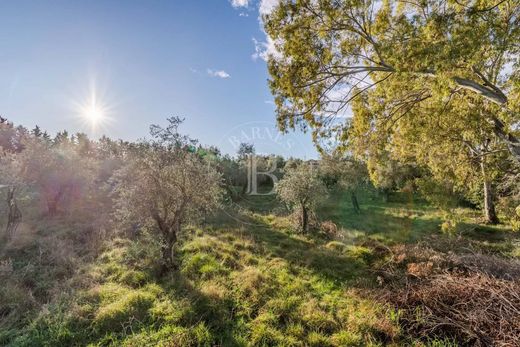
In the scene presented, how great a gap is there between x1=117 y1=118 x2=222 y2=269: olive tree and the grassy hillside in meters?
1.11

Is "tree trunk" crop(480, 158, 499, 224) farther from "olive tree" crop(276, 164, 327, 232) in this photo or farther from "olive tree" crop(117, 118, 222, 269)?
"olive tree" crop(117, 118, 222, 269)

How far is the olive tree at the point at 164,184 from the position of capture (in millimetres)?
9578

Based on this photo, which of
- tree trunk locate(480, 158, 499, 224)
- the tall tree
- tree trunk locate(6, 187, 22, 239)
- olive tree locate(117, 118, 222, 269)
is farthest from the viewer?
tree trunk locate(480, 158, 499, 224)

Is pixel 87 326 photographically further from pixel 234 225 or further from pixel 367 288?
pixel 234 225

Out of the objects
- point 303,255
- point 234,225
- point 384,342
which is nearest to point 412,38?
point 384,342

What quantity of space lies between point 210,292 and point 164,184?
4.43 m

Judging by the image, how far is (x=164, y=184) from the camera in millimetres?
9836

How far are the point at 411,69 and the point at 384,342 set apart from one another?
6.44m

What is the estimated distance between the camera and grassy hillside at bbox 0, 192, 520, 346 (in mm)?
6312

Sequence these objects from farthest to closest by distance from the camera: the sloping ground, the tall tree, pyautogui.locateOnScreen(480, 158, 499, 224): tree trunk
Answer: pyautogui.locateOnScreen(480, 158, 499, 224): tree trunk, the sloping ground, the tall tree

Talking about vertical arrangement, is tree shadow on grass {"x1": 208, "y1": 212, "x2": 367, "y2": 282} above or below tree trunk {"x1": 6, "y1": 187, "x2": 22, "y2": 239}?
below

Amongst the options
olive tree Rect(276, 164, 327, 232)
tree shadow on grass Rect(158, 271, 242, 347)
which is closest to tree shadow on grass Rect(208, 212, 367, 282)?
olive tree Rect(276, 164, 327, 232)

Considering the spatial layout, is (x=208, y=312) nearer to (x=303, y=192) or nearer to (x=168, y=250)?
(x=168, y=250)

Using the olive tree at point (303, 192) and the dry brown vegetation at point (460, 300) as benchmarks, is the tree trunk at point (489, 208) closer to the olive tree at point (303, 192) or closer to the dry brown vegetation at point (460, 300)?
the olive tree at point (303, 192)
